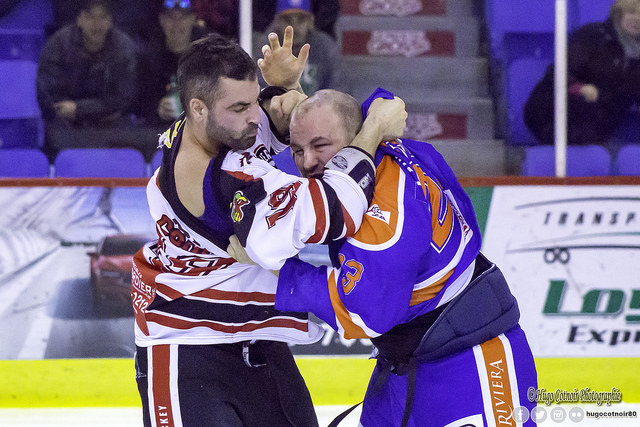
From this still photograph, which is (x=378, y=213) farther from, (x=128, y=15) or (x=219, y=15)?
(x=128, y=15)

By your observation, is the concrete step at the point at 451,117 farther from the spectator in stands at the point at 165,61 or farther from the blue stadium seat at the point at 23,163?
the blue stadium seat at the point at 23,163

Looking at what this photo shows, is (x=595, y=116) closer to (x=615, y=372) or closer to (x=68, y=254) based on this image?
(x=615, y=372)

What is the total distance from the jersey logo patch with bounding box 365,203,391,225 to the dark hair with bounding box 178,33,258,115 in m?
0.50

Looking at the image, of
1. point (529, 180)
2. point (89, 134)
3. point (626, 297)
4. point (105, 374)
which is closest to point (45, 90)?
point (89, 134)

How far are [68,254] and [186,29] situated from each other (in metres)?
1.60

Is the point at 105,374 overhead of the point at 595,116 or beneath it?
beneath

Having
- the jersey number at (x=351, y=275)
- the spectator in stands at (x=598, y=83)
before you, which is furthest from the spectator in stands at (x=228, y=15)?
the jersey number at (x=351, y=275)

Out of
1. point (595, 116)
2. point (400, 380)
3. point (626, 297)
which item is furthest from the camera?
point (595, 116)

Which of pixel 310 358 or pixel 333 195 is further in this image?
pixel 310 358

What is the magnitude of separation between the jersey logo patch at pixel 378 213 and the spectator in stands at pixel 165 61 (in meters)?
3.05

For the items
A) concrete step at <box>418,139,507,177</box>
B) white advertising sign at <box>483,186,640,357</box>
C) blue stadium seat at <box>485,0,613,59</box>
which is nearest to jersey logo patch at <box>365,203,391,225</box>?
white advertising sign at <box>483,186,640,357</box>

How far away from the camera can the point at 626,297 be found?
415 cm

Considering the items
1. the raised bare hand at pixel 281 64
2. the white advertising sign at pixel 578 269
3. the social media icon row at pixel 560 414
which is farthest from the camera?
the white advertising sign at pixel 578 269

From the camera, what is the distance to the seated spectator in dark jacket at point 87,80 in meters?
4.58
